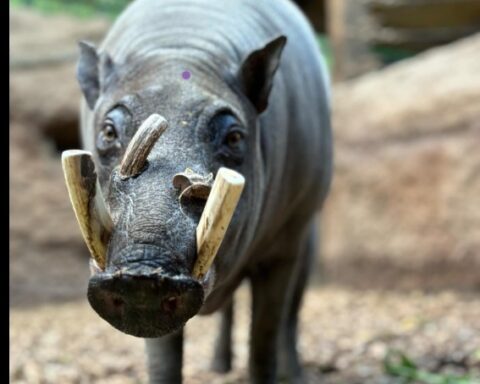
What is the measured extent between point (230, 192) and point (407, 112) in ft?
14.8

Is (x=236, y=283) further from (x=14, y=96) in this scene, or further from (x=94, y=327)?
(x=14, y=96)

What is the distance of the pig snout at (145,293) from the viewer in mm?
1836

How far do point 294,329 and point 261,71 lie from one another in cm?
182

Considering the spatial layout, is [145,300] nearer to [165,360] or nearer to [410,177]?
[165,360]

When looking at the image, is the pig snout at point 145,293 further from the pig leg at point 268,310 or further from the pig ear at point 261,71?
the pig leg at point 268,310

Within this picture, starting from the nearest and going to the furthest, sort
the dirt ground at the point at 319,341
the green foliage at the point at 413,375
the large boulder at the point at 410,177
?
the green foliage at the point at 413,375 < the dirt ground at the point at 319,341 < the large boulder at the point at 410,177

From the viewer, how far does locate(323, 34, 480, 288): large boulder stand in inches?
232

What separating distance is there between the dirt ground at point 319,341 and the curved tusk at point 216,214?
1863 millimetres

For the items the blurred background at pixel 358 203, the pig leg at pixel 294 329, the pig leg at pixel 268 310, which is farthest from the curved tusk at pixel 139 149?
the blurred background at pixel 358 203

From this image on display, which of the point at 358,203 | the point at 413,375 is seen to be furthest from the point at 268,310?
the point at 358,203

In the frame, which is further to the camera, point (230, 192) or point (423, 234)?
point (423, 234)

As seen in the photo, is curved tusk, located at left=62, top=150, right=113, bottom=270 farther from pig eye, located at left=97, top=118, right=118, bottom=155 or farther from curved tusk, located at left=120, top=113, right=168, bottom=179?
pig eye, located at left=97, top=118, right=118, bottom=155

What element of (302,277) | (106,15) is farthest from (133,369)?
(106,15)

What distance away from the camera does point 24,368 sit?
3.73 meters
